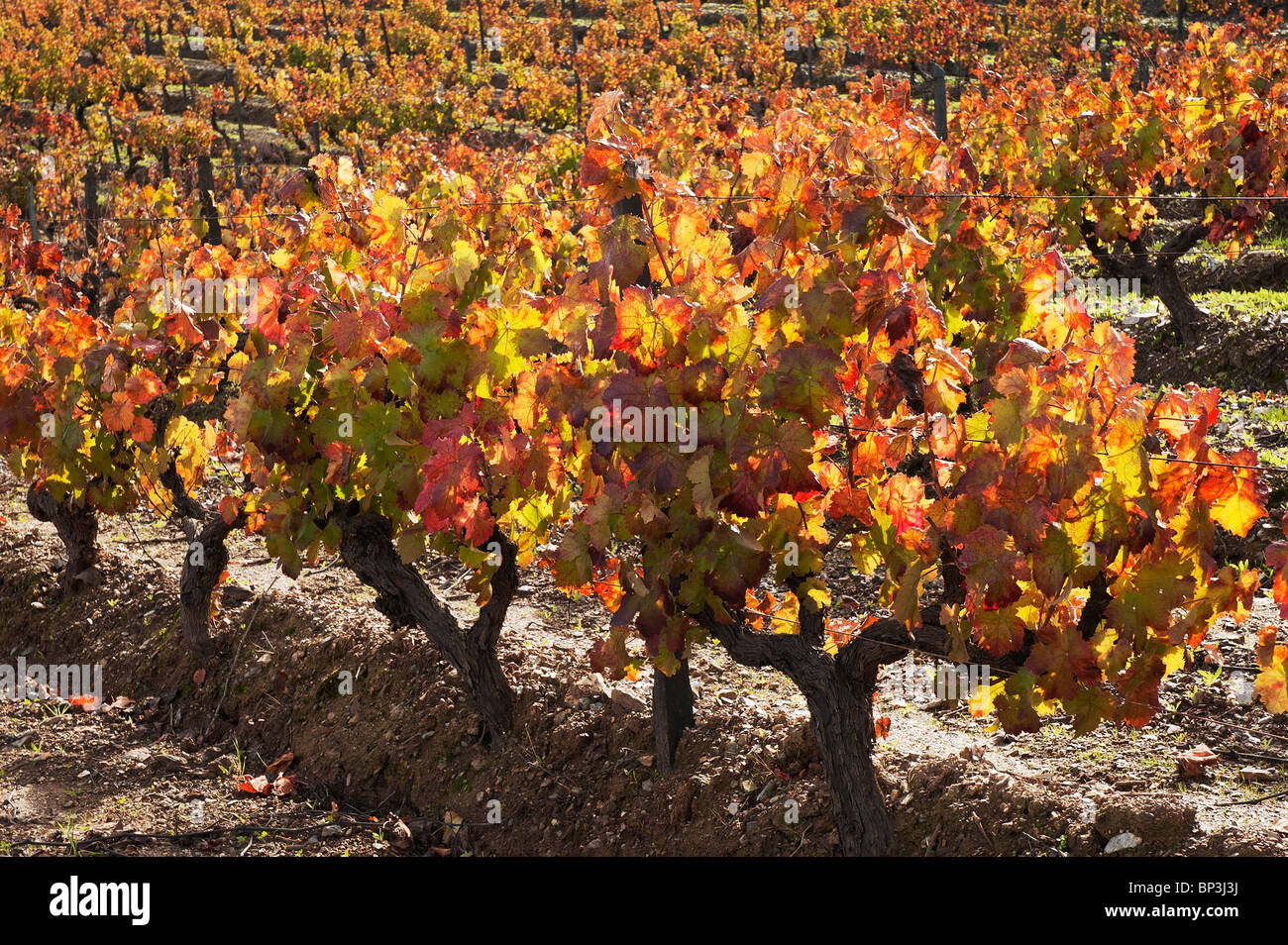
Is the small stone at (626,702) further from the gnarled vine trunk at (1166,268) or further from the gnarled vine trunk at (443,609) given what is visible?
the gnarled vine trunk at (1166,268)

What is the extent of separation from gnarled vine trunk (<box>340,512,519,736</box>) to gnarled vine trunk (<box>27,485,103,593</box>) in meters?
2.38

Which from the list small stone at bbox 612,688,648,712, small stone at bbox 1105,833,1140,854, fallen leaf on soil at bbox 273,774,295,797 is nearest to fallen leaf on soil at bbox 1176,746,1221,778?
small stone at bbox 1105,833,1140,854

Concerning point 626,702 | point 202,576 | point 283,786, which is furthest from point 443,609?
point 202,576

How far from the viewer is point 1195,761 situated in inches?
152

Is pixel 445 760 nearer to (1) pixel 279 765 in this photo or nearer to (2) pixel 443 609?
(2) pixel 443 609

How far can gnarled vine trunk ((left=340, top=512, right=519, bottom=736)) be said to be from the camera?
14.8 feet

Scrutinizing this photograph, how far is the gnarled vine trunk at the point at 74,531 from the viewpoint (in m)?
6.23

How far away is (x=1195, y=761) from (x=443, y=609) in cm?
279

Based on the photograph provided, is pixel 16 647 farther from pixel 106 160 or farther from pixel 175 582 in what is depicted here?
pixel 106 160

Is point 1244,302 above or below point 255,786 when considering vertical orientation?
above

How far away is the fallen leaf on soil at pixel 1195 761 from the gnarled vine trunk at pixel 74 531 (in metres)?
5.23

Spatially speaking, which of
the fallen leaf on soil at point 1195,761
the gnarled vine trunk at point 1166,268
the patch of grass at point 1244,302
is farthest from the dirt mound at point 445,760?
the patch of grass at point 1244,302

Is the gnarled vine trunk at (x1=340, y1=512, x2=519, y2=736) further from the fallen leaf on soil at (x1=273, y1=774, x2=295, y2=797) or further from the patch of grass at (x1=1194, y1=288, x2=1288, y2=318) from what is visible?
the patch of grass at (x1=1194, y1=288, x2=1288, y2=318)
